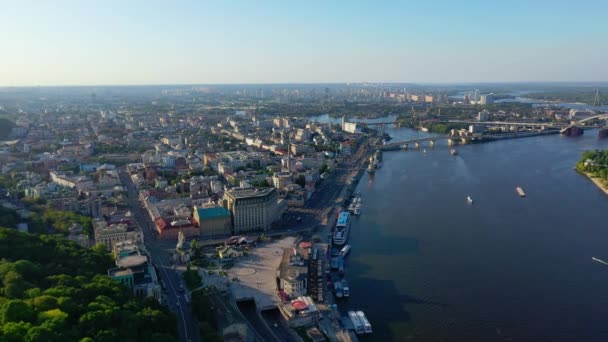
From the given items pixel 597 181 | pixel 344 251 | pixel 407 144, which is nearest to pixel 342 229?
pixel 344 251

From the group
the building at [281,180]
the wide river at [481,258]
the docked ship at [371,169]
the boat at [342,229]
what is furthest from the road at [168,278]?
the docked ship at [371,169]

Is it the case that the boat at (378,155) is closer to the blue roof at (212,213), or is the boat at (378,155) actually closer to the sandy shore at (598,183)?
the sandy shore at (598,183)

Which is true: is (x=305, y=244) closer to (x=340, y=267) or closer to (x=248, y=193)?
(x=340, y=267)

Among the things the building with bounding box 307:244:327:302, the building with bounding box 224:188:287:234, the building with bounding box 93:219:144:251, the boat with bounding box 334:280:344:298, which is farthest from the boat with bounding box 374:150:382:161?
the boat with bounding box 334:280:344:298

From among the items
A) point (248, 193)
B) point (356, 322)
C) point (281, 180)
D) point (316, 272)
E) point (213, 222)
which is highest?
point (248, 193)

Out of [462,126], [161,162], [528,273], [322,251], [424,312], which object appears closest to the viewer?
[424,312]

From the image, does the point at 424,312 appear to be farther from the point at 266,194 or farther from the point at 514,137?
the point at 514,137

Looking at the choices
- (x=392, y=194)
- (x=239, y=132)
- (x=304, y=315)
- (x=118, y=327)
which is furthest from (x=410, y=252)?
(x=239, y=132)
